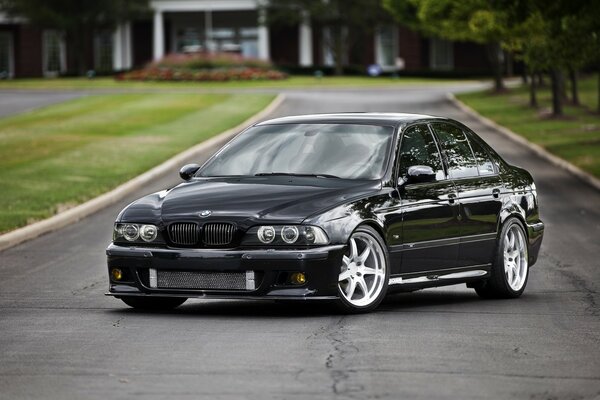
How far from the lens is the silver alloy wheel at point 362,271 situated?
33.9 ft

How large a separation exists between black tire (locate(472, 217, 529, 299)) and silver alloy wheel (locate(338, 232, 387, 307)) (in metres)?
1.70

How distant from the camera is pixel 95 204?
21.5m

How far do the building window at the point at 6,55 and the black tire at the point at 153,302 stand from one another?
7237cm

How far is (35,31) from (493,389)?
7564 centimetres

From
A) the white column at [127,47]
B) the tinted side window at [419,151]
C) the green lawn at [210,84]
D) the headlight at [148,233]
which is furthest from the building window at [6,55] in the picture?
the headlight at [148,233]

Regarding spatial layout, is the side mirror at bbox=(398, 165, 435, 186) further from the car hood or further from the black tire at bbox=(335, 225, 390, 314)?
the black tire at bbox=(335, 225, 390, 314)

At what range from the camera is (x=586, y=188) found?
25234 millimetres

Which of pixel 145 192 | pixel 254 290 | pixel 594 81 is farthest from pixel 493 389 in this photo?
pixel 594 81

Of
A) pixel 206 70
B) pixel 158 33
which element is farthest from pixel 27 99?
pixel 158 33

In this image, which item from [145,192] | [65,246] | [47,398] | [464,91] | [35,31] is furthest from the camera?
[35,31]

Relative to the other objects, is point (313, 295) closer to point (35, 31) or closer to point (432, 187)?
point (432, 187)

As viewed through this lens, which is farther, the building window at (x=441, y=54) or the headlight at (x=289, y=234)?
the building window at (x=441, y=54)

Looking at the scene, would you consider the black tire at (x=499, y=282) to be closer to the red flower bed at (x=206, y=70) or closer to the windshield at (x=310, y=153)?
the windshield at (x=310, y=153)

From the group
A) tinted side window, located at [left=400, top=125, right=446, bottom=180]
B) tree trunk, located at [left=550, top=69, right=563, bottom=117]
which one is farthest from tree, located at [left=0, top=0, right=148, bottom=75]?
tinted side window, located at [left=400, top=125, right=446, bottom=180]
